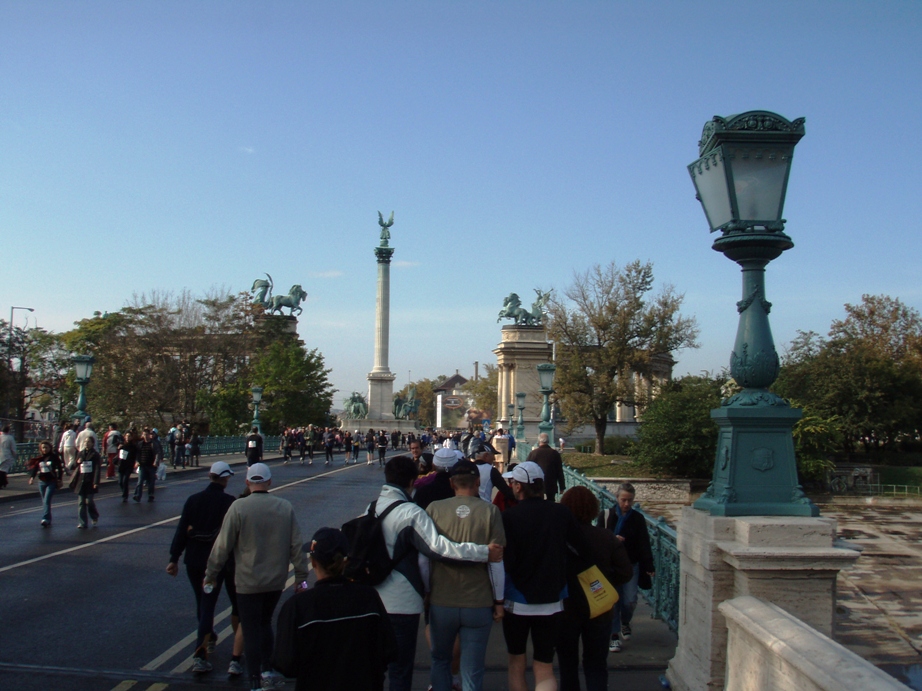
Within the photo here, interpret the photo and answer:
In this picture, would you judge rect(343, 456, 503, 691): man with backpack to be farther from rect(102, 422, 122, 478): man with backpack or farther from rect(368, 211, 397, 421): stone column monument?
rect(368, 211, 397, 421): stone column monument

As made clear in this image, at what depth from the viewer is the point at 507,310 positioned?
270ft

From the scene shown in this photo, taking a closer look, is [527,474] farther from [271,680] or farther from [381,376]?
[381,376]

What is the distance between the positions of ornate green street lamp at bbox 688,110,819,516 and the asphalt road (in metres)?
4.40

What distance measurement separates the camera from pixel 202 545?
766cm

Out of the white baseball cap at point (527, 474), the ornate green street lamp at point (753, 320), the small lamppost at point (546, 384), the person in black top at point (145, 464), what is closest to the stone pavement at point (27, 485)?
the person in black top at point (145, 464)

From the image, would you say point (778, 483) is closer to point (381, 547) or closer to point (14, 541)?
point (381, 547)

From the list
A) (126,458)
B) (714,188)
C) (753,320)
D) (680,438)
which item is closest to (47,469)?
(126,458)

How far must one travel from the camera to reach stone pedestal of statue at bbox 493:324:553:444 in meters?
76.2

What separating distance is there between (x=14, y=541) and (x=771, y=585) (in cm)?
1320

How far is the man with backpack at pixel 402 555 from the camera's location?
18.3 feet

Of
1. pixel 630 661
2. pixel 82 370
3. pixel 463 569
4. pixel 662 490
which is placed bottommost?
pixel 662 490

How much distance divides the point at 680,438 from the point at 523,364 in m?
43.3

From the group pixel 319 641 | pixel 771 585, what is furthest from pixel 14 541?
pixel 771 585

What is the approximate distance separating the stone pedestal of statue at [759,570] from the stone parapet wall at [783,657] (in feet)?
0.48
